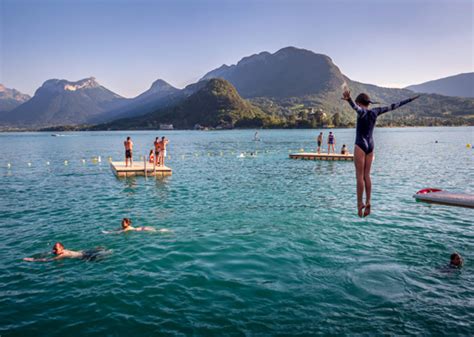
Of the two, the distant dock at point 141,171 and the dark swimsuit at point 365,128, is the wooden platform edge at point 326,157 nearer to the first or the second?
the distant dock at point 141,171

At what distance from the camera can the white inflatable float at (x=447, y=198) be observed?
1656cm

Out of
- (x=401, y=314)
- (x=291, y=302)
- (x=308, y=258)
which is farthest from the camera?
(x=308, y=258)

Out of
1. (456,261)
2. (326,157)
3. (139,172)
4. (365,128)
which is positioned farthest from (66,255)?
(326,157)

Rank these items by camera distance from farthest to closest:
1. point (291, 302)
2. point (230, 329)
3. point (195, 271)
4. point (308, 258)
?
1. point (308, 258)
2. point (195, 271)
3. point (291, 302)
4. point (230, 329)

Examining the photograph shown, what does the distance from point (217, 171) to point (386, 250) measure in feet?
82.9

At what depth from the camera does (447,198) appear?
17312 millimetres

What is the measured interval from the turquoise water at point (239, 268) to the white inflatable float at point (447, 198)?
34.5 inches

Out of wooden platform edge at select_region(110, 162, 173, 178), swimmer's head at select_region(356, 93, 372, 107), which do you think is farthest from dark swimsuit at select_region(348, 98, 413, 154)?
wooden platform edge at select_region(110, 162, 173, 178)

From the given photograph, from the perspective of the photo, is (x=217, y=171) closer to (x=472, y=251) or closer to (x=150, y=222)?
(x=150, y=222)

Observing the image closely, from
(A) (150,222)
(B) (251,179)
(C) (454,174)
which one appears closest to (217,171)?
(B) (251,179)

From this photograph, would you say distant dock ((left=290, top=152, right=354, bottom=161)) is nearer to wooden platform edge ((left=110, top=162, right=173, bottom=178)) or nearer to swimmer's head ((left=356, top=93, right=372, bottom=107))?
wooden platform edge ((left=110, top=162, right=173, bottom=178))

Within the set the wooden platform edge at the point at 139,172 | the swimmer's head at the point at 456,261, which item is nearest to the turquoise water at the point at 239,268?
the swimmer's head at the point at 456,261

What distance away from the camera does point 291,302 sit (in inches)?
368

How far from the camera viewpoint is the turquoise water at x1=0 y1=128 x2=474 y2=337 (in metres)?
8.54
